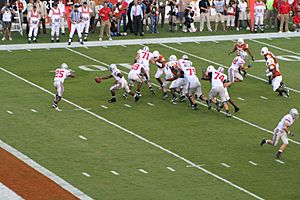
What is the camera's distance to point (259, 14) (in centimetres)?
4716

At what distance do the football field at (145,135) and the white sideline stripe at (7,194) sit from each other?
1468 millimetres

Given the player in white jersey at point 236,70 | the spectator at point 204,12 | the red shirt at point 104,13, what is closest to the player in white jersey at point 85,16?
the red shirt at point 104,13

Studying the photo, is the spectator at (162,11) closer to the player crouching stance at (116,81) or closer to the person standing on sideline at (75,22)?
the person standing on sideline at (75,22)

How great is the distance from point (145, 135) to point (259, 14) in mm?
18033

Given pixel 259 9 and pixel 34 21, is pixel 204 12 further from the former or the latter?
pixel 34 21

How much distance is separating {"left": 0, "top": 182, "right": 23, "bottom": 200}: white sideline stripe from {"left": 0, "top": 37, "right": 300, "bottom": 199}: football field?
1.47m

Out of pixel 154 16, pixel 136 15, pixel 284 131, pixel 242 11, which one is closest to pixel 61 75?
pixel 284 131

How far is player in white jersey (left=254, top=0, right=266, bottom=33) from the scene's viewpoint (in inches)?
1850

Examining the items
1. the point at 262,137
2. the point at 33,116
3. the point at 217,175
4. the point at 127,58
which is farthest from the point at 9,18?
the point at 217,175

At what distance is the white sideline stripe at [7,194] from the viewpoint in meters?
24.9

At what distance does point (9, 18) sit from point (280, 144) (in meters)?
17.6

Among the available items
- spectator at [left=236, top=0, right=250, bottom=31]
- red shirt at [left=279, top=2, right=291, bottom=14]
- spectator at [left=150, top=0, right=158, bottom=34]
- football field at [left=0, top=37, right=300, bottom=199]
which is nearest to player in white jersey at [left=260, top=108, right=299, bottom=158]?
football field at [left=0, top=37, right=300, bottom=199]

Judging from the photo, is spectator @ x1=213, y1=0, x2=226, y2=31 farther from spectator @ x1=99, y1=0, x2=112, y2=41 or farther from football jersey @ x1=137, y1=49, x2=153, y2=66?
football jersey @ x1=137, y1=49, x2=153, y2=66

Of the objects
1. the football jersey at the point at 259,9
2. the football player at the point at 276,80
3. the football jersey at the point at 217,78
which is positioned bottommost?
the football player at the point at 276,80
